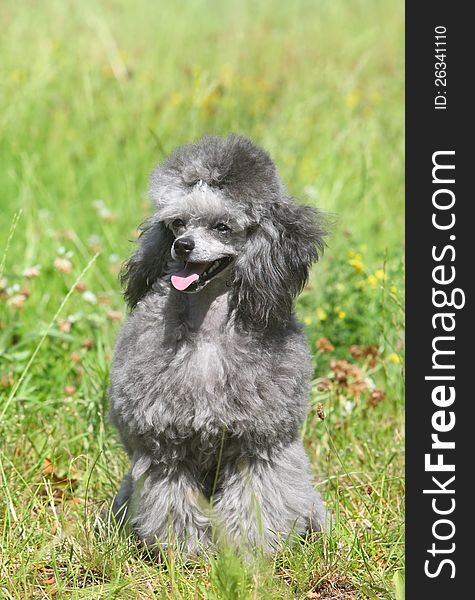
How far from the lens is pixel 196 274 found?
281 cm

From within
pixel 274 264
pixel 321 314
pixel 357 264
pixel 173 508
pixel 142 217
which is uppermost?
pixel 142 217

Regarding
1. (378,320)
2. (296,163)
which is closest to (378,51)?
(296,163)

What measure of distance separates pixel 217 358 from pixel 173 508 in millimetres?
521

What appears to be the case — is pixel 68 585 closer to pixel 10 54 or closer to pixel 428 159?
Answer: pixel 428 159

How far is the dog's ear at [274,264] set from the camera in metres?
2.87

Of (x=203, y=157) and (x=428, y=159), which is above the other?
(x=428, y=159)

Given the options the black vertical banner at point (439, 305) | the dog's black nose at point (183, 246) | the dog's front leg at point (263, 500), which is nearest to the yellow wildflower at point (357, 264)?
the black vertical banner at point (439, 305)

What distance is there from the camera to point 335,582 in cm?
291

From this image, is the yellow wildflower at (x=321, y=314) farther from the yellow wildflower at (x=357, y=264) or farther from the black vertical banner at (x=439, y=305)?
the black vertical banner at (x=439, y=305)

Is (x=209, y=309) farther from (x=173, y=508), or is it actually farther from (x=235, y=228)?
(x=173, y=508)

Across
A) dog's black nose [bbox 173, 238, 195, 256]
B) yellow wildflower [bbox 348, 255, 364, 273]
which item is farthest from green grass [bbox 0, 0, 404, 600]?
dog's black nose [bbox 173, 238, 195, 256]

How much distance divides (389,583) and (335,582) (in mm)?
171

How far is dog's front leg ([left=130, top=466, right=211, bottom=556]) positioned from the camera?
298cm

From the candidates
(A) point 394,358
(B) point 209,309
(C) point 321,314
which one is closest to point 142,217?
(C) point 321,314
